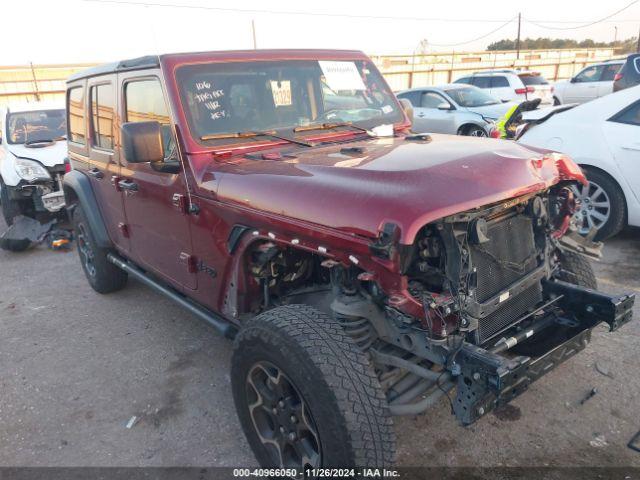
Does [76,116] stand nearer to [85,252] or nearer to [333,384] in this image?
[85,252]

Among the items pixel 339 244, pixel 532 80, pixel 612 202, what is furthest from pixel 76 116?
pixel 532 80

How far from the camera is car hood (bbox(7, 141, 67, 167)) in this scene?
24.6 feet

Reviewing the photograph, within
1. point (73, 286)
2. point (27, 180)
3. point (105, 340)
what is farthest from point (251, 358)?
point (27, 180)

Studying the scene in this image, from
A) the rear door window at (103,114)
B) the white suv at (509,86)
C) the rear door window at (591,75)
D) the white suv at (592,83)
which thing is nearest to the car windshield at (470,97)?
the white suv at (509,86)

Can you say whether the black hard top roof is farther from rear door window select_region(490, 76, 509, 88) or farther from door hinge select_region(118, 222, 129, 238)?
rear door window select_region(490, 76, 509, 88)

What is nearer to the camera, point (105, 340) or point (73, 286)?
point (105, 340)

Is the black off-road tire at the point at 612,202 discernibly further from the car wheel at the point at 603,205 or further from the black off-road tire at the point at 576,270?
the black off-road tire at the point at 576,270

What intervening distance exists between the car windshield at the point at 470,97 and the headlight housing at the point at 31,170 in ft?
29.4

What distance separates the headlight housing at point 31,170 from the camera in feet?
24.0

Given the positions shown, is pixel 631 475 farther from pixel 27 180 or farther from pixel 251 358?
pixel 27 180

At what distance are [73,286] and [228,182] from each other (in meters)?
3.70

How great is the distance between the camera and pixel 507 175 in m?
2.38

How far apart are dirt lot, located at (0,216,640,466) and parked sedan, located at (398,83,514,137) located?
7.23 metres

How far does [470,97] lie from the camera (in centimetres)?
1215
